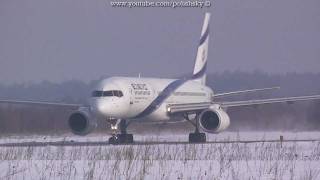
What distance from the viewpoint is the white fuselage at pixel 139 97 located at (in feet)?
108

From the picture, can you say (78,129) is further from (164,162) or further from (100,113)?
(164,162)

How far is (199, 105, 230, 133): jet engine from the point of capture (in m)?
33.9

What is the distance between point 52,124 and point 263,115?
1318cm

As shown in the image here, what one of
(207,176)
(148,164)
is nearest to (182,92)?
(148,164)

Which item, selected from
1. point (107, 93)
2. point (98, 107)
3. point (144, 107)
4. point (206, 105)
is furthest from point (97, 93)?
point (206, 105)

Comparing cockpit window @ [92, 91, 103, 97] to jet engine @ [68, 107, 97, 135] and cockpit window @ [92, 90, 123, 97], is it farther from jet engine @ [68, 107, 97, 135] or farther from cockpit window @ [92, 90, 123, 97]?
jet engine @ [68, 107, 97, 135]

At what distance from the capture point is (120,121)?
35.5 metres

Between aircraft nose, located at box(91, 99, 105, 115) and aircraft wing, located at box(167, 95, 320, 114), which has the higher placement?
aircraft wing, located at box(167, 95, 320, 114)

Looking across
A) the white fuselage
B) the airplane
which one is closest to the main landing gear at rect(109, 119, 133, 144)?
the airplane

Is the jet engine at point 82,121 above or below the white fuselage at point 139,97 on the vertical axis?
below

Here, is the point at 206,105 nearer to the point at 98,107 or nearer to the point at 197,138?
the point at 197,138

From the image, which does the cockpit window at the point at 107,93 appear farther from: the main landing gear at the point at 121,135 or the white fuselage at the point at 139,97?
the main landing gear at the point at 121,135

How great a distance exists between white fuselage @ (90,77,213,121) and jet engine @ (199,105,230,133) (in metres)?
2.51

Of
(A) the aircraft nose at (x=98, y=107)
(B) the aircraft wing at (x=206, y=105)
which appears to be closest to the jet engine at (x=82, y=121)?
(A) the aircraft nose at (x=98, y=107)
